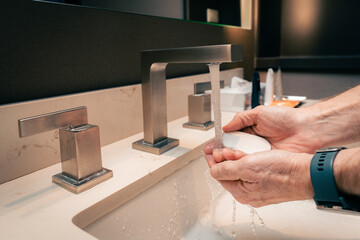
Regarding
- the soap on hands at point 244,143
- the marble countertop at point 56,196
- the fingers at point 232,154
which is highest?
the soap on hands at point 244,143

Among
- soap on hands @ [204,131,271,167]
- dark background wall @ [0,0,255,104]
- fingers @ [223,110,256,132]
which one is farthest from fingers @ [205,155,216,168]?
dark background wall @ [0,0,255,104]

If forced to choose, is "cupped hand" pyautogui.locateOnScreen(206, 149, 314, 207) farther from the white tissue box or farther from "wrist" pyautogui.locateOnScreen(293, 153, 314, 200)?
the white tissue box

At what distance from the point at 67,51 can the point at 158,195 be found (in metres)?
0.38

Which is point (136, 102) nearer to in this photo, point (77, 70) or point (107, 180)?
point (77, 70)

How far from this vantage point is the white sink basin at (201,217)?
51 cm

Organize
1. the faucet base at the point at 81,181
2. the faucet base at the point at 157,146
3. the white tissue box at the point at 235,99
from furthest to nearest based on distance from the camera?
the white tissue box at the point at 235,99 → the faucet base at the point at 157,146 → the faucet base at the point at 81,181

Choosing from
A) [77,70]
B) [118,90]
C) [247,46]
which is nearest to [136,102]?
[118,90]

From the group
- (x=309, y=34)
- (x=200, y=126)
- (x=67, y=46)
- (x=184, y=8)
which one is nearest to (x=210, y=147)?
(x=200, y=126)

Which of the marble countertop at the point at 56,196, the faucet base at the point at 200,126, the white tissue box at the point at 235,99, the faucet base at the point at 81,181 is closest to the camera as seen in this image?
the marble countertop at the point at 56,196

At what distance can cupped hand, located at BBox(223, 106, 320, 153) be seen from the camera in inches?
26.5

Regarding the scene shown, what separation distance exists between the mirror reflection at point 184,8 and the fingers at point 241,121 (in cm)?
42

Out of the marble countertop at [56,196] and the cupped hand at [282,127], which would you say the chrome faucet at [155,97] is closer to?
the marble countertop at [56,196]

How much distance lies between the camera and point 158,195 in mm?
569

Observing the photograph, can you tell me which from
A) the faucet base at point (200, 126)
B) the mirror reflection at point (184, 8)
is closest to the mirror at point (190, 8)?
the mirror reflection at point (184, 8)
